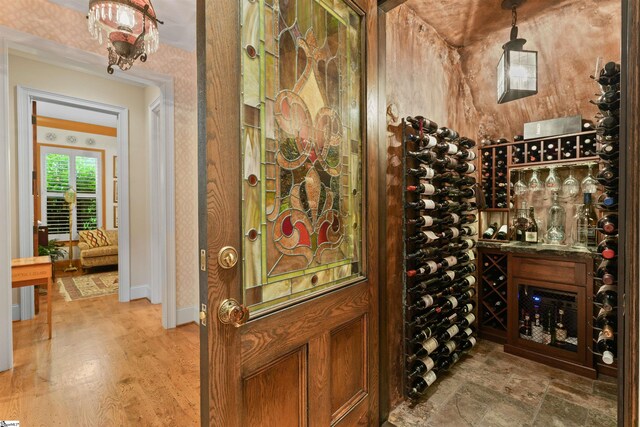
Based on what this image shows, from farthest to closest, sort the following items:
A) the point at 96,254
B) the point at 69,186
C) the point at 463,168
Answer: the point at 69,186 → the point at 96,254 → the point at 463,168

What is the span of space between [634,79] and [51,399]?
3.40 metres

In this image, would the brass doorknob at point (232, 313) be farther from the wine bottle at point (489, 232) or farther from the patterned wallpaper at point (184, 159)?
the wine bottle at point (489, 232)

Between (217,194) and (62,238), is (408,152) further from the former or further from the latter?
(62,238)

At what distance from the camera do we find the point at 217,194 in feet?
2.78

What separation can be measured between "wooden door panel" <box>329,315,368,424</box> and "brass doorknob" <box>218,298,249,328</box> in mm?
551

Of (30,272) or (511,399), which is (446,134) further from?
(30,272)

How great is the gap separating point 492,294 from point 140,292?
437 centimetres

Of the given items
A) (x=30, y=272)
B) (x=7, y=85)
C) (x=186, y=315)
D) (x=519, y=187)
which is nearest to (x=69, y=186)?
(x=30, y=272)

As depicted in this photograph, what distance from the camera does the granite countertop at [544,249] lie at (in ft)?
7.38

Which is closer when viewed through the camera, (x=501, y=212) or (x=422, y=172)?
(x=422, y=172)

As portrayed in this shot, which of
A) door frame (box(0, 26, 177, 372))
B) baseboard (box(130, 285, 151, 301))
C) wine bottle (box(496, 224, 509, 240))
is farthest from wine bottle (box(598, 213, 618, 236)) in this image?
baseboard (box(130, 285, 151, 301))

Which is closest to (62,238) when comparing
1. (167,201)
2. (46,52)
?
(167,201)

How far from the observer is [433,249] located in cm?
207

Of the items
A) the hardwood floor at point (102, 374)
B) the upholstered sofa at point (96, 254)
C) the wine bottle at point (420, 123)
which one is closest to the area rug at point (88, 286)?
the upholstered sofa at point (96, 254)
